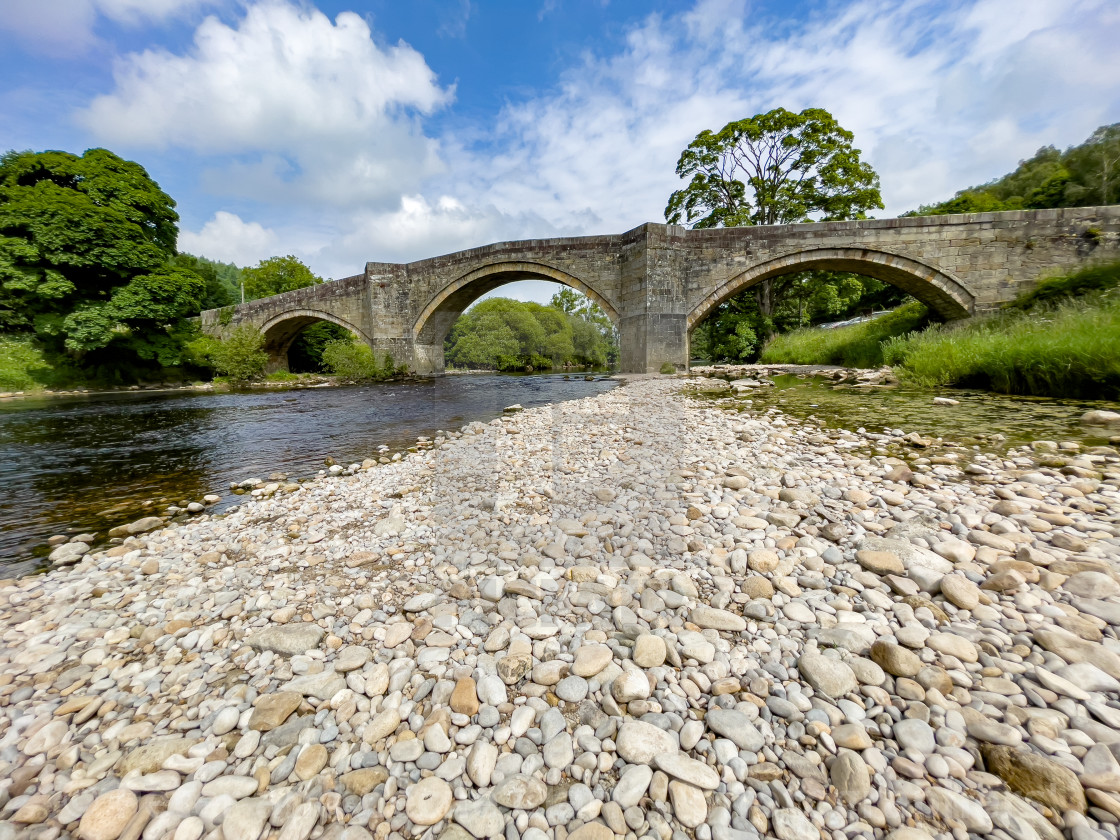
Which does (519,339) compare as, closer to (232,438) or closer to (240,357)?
(240,357)

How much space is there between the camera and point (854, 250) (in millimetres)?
13797

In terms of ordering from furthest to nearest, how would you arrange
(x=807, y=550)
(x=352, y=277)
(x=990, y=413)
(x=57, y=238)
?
(x=352, y=277) < (x=57, y=238) < (x=990, y=413) < (x=807, y=550)

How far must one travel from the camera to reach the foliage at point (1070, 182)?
24.3 metres

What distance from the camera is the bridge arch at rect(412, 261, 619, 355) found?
16.8 metres

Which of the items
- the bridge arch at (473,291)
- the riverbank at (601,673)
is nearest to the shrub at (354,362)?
the bridge arch at (473,291)

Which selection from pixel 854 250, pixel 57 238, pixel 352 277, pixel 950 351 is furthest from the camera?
pixel 352 277

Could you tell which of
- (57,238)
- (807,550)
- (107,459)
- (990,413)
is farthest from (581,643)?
(57,238)

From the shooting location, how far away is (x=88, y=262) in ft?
54.7

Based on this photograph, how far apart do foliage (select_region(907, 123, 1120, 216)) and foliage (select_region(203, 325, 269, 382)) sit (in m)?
37.1

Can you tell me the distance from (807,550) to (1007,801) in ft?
3.95

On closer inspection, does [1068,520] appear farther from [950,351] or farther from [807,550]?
[950,351]

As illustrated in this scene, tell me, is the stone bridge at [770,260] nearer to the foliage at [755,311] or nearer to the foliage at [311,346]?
the foliage at [755,311]

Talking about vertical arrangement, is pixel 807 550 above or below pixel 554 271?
below

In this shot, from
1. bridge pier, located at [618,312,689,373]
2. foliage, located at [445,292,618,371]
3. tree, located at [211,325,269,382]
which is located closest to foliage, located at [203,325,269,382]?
tree, located at [211,325,269,382]
